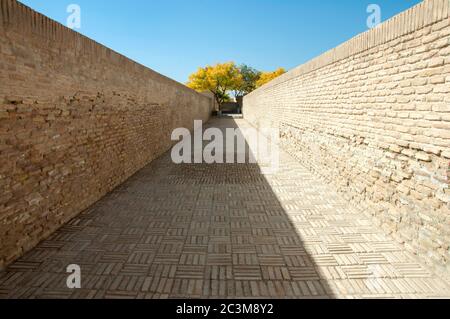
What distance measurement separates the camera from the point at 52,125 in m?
3.79

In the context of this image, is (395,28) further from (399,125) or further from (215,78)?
(215,78)

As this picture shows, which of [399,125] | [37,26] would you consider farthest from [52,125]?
[399,125]

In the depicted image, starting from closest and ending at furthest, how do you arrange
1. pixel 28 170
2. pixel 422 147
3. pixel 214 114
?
pixel 422 147 → pixel 28 170 → pixel 214 114

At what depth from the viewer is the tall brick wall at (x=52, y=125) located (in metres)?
3.04

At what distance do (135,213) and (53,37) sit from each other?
290 centimetres

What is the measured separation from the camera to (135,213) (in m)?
4.55

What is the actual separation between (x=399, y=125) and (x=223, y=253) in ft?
9.31

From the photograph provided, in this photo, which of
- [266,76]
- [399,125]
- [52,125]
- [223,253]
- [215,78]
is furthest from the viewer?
[266,76]

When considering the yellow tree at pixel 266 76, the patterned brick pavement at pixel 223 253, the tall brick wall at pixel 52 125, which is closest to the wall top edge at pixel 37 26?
the tall brick wall at pixel 52 125

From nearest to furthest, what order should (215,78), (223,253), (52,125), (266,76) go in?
1. (223,253)
2. (52,125)
3. (215,78)
4. (266,76)

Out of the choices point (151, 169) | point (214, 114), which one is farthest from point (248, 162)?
point (214, 114)

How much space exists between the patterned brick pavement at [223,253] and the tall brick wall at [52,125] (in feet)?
1.41

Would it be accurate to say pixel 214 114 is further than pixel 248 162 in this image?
Yes

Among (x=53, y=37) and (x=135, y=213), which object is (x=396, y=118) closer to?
(x=135, y=213)
